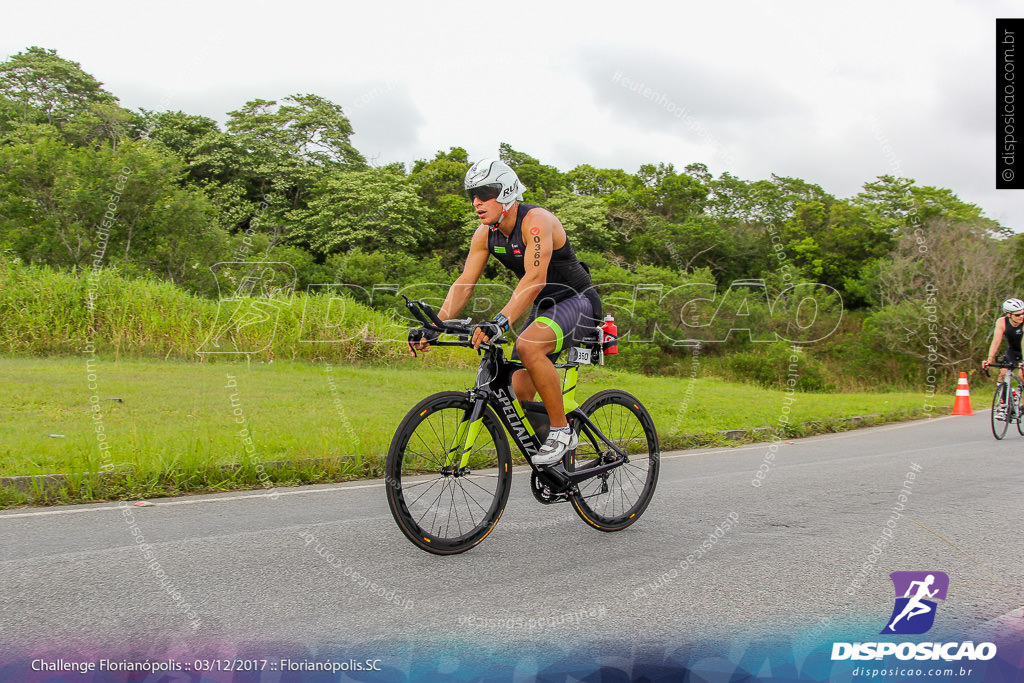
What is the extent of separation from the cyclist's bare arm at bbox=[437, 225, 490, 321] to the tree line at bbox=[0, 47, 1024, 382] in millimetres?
22498

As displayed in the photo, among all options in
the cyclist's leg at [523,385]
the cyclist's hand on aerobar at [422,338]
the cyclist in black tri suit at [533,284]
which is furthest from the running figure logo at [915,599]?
the cyclist's hand on aerobar at [422,338]

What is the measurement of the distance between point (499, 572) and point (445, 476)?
25.1 inches

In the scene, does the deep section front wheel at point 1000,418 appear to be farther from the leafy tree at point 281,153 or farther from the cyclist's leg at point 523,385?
the leafy tree at point 281,153

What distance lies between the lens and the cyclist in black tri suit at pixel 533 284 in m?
4.52

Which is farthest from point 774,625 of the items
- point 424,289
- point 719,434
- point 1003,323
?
point 424,289

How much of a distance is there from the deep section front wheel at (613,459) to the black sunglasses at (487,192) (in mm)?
1488

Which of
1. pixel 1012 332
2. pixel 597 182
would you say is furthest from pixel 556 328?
pixel 597 182

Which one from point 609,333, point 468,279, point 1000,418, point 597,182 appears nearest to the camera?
point 468,279

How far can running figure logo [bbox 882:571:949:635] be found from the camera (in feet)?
11.1

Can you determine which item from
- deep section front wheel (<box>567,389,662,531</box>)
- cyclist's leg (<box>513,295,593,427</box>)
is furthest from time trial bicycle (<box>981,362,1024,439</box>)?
cyclist's leg (<box>513,295,593,427</box>)

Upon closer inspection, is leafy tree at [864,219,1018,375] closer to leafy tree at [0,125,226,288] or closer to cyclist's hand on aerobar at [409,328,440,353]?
leafy tree at [0,125,226,288]

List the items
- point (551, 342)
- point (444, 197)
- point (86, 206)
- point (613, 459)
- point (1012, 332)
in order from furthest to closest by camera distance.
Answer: point (444, 197) → point (86, 206) → point (1012, 332) → point (613, 459) → point (551, 342)

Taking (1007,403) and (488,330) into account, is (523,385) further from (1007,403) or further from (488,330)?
(1007,403)

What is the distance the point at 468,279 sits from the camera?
489 cm
